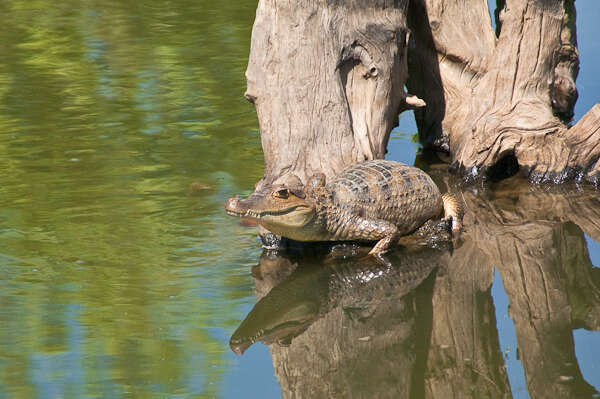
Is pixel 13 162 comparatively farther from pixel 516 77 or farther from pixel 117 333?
pixel 516 77

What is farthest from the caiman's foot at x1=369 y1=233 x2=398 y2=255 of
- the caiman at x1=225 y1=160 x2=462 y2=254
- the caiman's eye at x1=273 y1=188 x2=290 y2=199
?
the caiman's eye at x1=273 y1=188 x2=290 y2=199

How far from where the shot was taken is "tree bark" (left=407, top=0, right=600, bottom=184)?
7.90m

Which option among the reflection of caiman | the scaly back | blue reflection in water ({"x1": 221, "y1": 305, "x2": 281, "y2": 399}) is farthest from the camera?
the scaly back

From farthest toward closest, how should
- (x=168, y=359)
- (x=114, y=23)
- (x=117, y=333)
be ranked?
(x=114, y=23)
(x=117, y=333)
(x=168, y=359)

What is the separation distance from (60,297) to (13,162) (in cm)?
319

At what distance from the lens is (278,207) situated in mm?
6051

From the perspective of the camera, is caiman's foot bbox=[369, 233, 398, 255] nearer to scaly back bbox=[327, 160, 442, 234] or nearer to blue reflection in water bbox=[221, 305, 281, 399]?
scaly back bbox=[327, 160, 442, 234]

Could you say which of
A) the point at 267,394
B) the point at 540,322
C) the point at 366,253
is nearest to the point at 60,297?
the point at 267,394

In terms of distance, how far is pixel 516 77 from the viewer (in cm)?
827

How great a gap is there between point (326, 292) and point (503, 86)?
3.46 m

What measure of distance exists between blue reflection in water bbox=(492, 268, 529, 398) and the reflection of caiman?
1.75 feet

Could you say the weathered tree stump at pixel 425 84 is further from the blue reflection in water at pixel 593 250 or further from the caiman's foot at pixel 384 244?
the blue reflection in water at pixel 593 250

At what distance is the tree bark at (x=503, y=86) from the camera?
790 cm

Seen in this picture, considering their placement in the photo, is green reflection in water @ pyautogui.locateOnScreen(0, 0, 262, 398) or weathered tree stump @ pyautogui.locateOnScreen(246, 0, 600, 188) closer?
green reflection in water @ pyautogui.locateOnScreen(0, 0, 262, 398)
